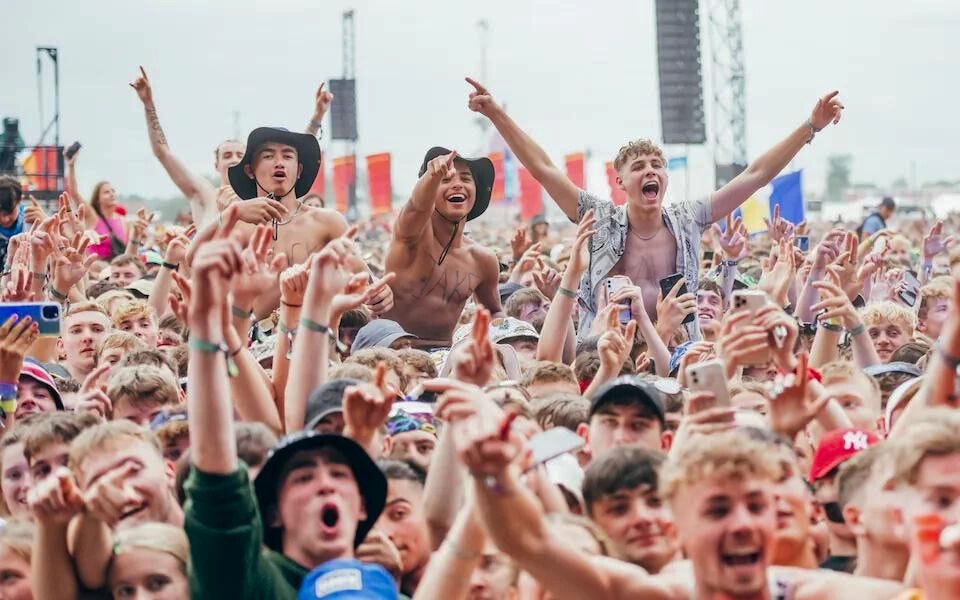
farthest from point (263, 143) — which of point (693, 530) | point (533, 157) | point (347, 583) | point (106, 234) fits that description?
point (106, 234)

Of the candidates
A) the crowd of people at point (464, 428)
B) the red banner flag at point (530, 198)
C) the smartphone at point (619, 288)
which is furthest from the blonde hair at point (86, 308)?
the red banner flag at point (530, 198)

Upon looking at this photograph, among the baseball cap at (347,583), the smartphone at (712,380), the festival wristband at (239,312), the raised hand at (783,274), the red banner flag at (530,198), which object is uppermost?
the red banner flag at (530,198)

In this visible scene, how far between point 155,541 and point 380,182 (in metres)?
32.4

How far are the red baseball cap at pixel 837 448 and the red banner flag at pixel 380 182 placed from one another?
31185 millimetres

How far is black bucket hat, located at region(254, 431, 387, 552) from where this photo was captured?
15.1 feet

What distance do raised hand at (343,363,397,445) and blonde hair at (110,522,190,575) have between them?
591 millimetres

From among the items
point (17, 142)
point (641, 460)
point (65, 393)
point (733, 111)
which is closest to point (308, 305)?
point (641, 460)

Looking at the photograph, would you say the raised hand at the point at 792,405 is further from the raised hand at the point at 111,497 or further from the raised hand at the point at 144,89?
the raised hand at the point at 144,89

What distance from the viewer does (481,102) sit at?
8.98 meters

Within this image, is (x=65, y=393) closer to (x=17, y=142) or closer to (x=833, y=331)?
(x=833, y=331)

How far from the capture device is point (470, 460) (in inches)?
151

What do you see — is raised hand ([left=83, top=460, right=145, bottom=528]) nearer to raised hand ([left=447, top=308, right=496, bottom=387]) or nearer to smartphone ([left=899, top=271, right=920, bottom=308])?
raised hand ([left=447, top=308, right=496, bottom=387])

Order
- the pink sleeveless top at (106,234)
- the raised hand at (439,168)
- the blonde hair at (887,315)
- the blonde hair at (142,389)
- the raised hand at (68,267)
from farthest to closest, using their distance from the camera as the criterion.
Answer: the pink sleeveless top at (106,234) → the raised hand at (68,267) → the blonde hair at (887,315) → the raised hand at (439,168) → the blonde hair at (142,389)

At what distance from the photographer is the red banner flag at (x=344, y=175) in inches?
1609
